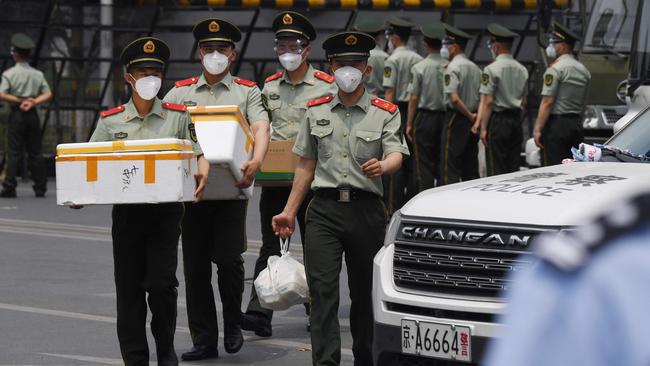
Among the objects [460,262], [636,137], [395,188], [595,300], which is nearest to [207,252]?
[636,137]

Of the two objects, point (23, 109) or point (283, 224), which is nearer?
point (283, 224)

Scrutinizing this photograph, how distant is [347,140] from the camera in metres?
7.04

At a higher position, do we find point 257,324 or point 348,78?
point 348,78

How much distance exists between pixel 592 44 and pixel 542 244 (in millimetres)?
16769

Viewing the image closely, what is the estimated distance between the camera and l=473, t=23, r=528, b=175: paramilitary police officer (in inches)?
618

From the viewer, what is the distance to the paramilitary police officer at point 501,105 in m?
15.7

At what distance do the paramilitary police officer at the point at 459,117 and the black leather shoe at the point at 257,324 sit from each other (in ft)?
23.5

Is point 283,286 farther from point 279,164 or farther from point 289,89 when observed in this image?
point 289,89

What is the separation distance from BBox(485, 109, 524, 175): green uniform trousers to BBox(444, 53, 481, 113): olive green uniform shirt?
337mm

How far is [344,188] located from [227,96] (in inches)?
55.0

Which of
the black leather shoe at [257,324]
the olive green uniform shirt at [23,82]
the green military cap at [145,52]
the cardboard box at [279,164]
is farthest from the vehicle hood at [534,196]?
the olive green uniform shirt at [23,82]

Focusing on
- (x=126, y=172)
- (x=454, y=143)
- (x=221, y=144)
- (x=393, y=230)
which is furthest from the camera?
(x=454, y=143)

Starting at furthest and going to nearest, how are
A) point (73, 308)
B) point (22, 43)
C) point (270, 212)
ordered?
point (22, 43), point (73, 308), point (270, 212)

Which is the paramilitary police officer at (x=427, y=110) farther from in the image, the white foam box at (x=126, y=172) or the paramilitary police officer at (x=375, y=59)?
the white foam box at (x=126, y=172)
